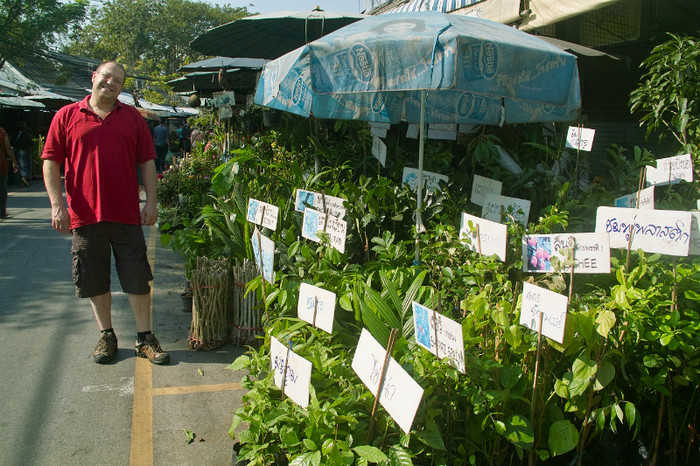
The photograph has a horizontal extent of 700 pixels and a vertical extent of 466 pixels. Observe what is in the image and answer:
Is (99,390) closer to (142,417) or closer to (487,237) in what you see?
(142,417)

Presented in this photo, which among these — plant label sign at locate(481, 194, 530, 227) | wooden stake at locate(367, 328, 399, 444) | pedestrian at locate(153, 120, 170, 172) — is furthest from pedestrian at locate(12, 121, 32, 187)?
wooden stake at locate(367, 328, 399, 444)

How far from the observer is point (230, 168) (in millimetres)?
4586

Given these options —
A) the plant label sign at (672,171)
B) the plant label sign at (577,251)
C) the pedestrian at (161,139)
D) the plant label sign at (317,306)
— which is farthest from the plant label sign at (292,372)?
the pedestrian at (161,139)

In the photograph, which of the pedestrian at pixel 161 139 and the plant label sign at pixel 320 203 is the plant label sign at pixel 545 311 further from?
the pedestrian at pixel 161 139

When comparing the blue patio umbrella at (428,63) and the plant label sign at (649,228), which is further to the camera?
the blue patio umbrella at (428,63)

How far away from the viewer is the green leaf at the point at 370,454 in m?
2.11

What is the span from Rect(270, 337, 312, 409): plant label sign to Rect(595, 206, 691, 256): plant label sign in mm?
1653

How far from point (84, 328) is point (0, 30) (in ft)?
63.6

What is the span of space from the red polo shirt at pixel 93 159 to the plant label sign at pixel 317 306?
6.03 ft

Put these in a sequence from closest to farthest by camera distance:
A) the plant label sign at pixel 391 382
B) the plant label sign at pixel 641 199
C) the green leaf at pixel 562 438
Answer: the plant label sign at pixel 391 382
the green leaf at pixel 562 438
the plant label sign at pixel 641 199

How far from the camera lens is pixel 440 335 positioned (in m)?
2.36

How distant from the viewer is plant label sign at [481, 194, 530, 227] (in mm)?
3521

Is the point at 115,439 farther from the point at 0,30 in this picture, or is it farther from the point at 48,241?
the point at 0,30

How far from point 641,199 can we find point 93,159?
3.53 meters
